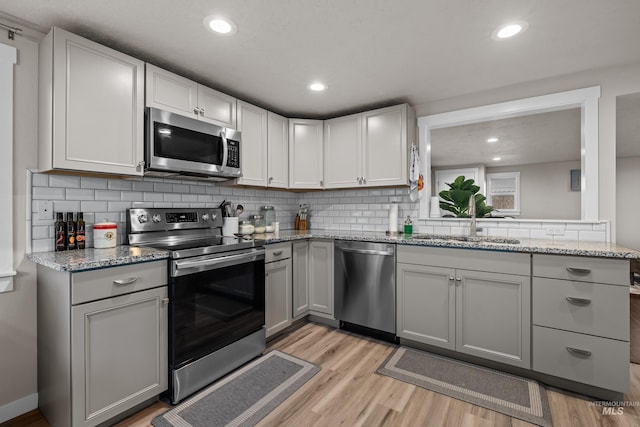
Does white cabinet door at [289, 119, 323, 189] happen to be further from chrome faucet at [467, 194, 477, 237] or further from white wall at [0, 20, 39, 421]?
white wall at [0, 20, 39, 421]

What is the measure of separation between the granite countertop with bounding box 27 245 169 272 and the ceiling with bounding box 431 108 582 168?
10.1 ft

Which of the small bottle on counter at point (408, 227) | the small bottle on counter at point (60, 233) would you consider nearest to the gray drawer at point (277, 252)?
the small bottle on counter at point (408, 227)

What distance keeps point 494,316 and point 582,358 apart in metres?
0.50

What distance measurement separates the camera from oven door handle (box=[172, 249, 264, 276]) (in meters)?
1.79

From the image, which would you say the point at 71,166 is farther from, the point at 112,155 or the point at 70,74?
the point at 70,74

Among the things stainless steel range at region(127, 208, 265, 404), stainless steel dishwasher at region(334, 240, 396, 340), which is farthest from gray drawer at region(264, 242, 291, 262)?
stainless steel dishwasher at region(334, 240, 396, 340)

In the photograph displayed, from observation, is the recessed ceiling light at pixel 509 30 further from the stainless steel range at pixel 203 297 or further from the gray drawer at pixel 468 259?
the stainless steel range at pixel 203 297

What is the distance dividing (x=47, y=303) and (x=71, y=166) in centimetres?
77

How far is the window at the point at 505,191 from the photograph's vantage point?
15.6ft

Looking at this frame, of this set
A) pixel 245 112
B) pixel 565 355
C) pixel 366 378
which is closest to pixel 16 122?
pixel 245 112

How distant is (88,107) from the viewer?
1783 mm

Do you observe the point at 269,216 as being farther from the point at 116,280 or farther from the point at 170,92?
the point at 116,280

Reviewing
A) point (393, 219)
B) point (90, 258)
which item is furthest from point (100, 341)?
point (393, 219)

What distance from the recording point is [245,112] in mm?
2797
